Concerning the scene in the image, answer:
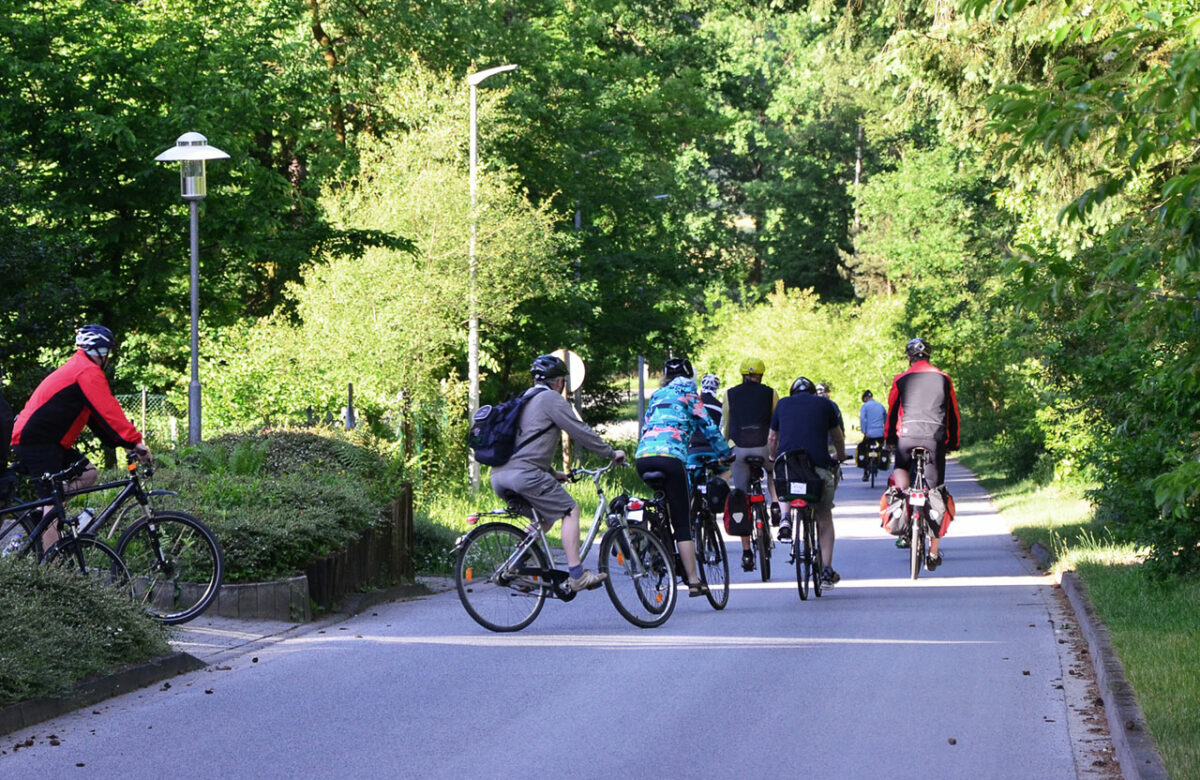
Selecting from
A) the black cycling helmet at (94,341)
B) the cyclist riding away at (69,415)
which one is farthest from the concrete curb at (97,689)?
the black cycling helmet at (94,341)

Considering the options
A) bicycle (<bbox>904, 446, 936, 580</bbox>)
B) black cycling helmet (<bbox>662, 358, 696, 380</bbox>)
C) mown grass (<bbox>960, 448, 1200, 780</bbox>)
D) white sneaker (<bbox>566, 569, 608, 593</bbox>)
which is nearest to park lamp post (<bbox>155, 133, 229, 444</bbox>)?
black cycling helmet (<bbox>662, 358, 696, 380</bbox>)

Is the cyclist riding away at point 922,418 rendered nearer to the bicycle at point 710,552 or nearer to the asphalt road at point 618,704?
the asphalt road at point 618,704

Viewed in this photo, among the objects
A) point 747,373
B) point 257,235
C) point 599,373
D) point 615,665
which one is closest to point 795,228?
point 599,373

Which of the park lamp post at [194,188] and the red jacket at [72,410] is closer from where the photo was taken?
the red jacket at [72,410]

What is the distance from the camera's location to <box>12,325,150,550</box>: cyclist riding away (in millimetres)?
10766

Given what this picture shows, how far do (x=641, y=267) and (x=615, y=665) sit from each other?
29508 millimetres

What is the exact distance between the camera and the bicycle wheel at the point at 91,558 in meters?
10.4

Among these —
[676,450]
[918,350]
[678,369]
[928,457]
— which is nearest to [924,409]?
[928,457]

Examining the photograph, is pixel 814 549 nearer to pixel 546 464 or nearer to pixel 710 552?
pixel 710 552

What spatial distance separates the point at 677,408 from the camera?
12.1 m

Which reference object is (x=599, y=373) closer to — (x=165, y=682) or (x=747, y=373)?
(x=747, y=373)

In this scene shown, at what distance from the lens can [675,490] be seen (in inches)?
471

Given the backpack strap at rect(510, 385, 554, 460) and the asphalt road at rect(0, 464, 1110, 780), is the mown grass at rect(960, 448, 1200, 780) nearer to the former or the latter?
the asphalt road at rect(0, 464, 1110, 780)

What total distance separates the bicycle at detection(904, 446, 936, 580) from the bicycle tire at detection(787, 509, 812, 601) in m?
1.36
